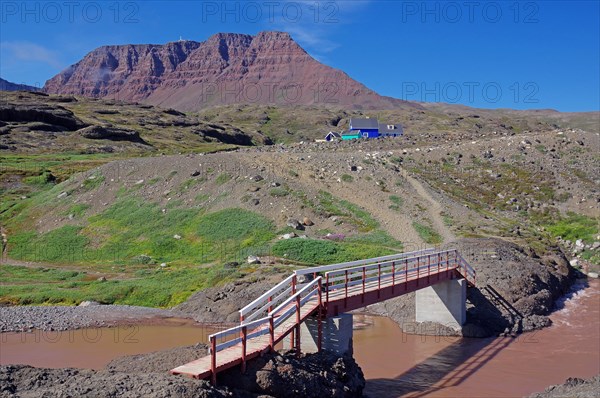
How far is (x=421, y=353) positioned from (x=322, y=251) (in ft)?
40.1

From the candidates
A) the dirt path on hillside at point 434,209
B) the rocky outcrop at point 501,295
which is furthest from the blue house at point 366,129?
the rocky outcrop at point 501,295

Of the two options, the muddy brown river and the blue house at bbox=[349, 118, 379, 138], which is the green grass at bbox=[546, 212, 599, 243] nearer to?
the muddy brown river

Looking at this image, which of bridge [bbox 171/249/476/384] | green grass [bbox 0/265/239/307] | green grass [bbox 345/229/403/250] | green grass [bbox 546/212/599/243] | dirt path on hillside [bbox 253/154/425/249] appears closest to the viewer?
bridge [bbox 171/249/476/384]

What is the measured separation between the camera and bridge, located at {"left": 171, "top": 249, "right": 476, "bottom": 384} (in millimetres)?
13641

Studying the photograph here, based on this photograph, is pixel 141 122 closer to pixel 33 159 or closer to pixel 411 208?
pixel 33 159

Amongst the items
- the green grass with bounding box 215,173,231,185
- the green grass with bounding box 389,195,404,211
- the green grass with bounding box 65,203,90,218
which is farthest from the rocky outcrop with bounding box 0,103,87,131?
the green grass with bounding box 389,195,404,211

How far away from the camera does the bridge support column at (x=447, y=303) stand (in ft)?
88.3

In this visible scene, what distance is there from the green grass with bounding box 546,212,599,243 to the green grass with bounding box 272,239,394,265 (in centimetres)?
2036

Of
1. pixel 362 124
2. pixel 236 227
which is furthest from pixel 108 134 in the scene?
pixel 236 227

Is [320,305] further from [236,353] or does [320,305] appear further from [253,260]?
[253,260]

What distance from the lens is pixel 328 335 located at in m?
17.7

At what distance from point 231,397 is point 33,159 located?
74.9 metres

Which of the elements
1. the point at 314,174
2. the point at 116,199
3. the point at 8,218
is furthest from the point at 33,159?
the point at 314,174

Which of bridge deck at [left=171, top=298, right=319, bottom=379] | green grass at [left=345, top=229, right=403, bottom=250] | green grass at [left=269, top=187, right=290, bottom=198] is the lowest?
bridge deck at [left=171, top=298, right=319, bottom=379]
